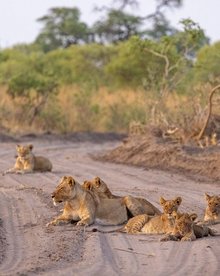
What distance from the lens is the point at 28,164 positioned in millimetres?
15984

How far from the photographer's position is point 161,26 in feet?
164

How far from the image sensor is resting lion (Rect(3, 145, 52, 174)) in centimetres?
1594

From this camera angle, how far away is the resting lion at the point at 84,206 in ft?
33.0

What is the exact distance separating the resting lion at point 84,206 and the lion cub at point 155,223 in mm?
411

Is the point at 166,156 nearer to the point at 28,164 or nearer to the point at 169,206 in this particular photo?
the point at 28,164

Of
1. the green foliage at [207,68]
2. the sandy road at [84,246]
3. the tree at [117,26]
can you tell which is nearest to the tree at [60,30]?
the tree at [117,26]

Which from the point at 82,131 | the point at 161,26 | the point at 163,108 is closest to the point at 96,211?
the point at 163,108

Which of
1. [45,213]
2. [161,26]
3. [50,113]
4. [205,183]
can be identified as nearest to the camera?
[45,213]

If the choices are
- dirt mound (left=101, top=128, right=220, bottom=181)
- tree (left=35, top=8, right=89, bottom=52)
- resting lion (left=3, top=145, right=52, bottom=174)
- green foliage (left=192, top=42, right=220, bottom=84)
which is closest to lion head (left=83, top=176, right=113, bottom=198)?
dirt mound (left=101, top=128, right=220, bottom=181)

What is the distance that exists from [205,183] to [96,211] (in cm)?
495

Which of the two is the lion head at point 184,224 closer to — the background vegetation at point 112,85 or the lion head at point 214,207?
the lion head at point 214,207

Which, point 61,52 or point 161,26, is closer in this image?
point 61,52

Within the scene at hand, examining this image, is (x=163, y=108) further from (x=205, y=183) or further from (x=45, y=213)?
(x=45, y=213)

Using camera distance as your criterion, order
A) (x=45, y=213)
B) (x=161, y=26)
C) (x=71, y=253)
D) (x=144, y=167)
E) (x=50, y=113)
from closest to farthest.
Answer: (x=71, y=253)
(x=45, y=213)
(x=144, y=167)
(x=50, y=113)
(x=161, y=26)
